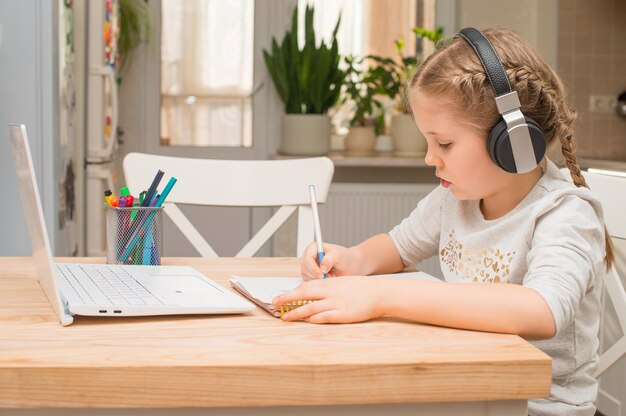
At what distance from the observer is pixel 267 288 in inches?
43.8

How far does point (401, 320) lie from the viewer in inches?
36.9

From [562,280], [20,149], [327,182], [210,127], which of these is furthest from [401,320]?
[210,127]

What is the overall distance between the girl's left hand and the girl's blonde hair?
0.30 meters

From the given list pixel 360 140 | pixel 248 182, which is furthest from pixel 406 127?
pixel 248 182

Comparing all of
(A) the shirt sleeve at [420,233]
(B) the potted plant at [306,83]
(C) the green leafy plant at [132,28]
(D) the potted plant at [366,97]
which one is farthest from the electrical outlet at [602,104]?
(A) the shirt sleeve at [420,233]

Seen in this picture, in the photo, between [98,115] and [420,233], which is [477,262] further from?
[98,115]

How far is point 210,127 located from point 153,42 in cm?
50

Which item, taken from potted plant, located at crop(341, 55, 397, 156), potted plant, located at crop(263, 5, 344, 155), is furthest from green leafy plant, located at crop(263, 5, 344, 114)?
potted plant, located at crop(341, 55, 397, 156)

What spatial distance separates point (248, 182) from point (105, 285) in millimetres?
765

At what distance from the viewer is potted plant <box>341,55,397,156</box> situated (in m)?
3.97

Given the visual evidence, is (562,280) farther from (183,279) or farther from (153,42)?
(153,42)

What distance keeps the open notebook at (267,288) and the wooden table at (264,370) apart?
0.09 meters

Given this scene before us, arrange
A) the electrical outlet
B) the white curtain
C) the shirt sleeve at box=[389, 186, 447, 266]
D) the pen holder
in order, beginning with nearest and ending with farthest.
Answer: the pen holder, the shirt sleeve at box=[389, 186, 447, 266], the electrical outlet, the white curtain

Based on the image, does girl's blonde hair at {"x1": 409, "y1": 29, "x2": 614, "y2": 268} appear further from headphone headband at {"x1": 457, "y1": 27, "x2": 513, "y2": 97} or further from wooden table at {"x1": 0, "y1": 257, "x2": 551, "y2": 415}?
wooden table at {"x1": 0, "y1": 257, "x2": 551, "y2": 415}
